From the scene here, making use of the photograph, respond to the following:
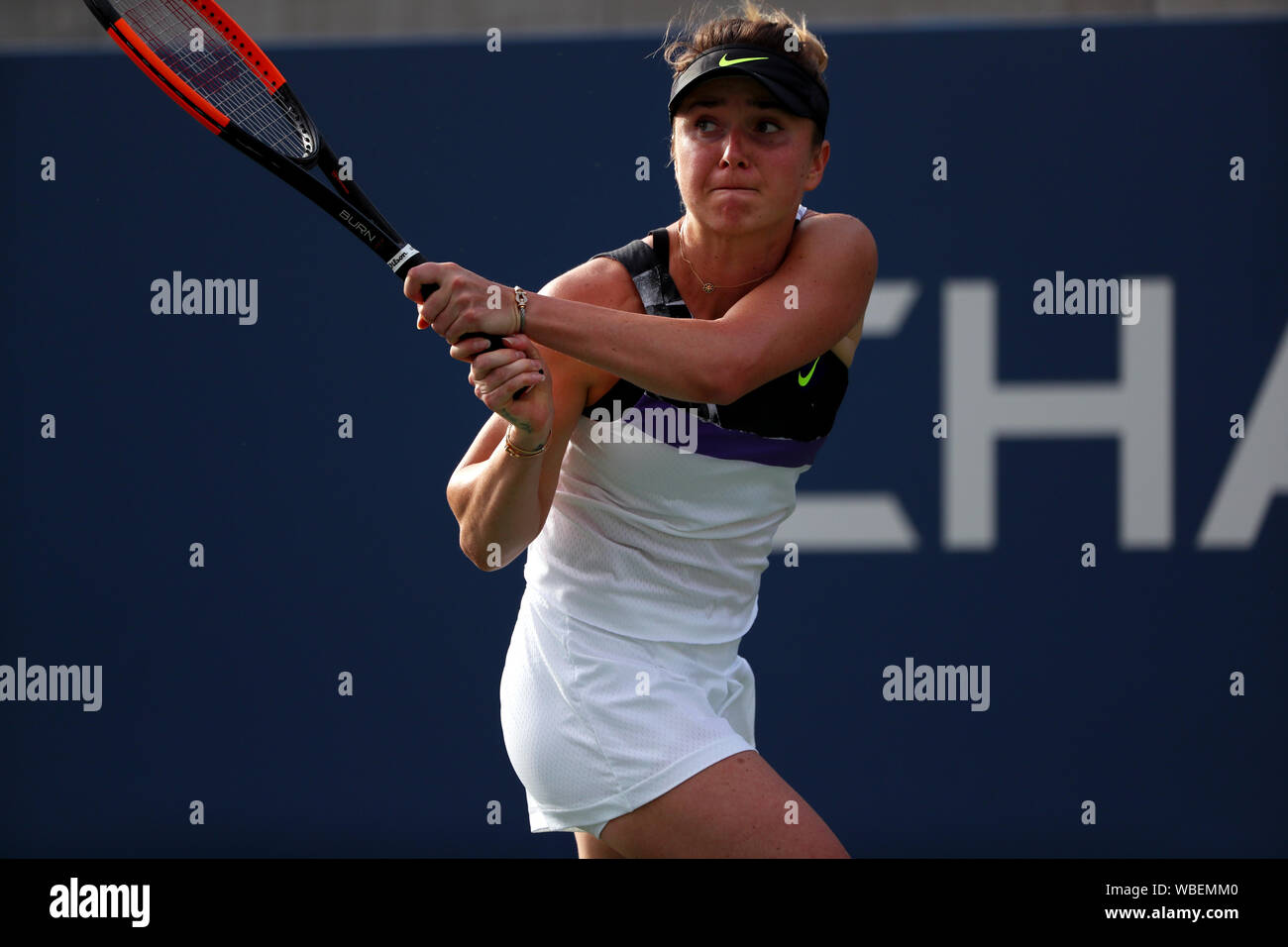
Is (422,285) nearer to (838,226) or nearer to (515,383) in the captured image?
(515,383)

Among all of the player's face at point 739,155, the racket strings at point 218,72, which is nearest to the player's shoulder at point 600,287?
the player's face at point 739,155

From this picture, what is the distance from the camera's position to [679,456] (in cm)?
229

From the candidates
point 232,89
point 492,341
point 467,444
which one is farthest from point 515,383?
point 467,444

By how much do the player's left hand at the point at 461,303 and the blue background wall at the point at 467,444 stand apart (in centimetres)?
237

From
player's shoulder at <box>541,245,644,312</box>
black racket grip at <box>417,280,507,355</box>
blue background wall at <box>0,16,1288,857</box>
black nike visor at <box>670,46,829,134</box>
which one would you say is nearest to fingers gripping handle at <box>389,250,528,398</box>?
black racket grip at <box>417,280,507,355</box>

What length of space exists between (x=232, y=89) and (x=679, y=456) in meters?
1.06

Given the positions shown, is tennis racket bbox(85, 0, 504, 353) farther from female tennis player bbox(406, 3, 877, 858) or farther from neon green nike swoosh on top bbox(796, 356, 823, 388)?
neon green nike swoosh on top bbox(796, 356, 823, 388)

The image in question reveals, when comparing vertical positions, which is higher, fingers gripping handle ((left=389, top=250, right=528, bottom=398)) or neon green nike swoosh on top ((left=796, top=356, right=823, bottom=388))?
fingers gripping handle ((left=389, top=250, right=528, bottom=398))

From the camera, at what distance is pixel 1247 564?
4.37 metres

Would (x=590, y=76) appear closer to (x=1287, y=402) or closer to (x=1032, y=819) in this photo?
(x=1287, y=402)

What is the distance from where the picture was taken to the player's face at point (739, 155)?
225cm

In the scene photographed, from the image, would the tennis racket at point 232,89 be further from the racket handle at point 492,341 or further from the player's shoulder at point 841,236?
the player's shoulder at point 841,236

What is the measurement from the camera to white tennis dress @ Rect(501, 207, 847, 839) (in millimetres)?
2285
